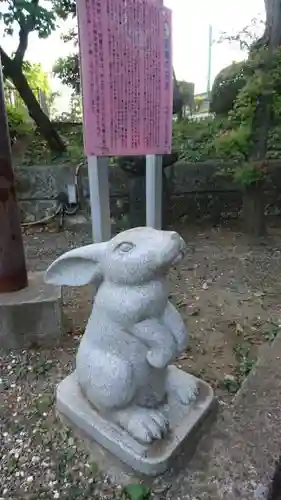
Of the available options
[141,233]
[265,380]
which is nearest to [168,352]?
[141,233]

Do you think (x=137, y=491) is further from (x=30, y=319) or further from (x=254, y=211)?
(x=254, y=211)

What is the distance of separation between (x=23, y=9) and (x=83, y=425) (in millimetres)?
5409

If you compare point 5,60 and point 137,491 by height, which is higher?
point 5,60

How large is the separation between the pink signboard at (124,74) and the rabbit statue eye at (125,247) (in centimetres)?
76

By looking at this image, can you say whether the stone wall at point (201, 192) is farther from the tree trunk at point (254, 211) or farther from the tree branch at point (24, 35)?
the tree branch at point (24, 35)

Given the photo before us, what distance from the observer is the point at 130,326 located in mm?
1385

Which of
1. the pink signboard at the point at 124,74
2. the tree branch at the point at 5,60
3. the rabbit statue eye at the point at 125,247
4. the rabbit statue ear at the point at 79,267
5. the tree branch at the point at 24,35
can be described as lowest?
the rabbit statue ear at the point at 79,267

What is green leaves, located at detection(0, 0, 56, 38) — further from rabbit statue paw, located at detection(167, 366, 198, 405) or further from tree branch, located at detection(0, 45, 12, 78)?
rabbit statue paw, located at detection(167, 366, 198, 405)

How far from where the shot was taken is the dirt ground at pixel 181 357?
156 centimetres

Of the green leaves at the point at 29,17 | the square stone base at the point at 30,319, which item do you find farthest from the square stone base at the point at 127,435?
the green leaves at the point at 29,17

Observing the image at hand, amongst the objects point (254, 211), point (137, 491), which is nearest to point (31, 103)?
point (254, 211)

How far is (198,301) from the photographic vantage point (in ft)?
10.2

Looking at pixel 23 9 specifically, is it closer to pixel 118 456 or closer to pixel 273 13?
pixel 273 13

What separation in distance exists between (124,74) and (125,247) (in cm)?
109
